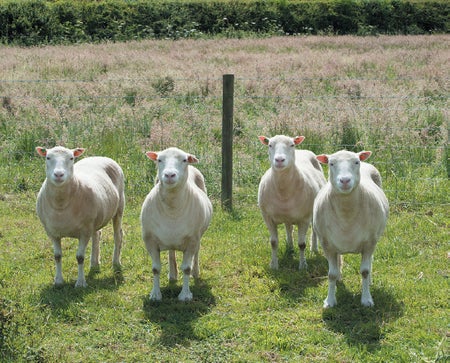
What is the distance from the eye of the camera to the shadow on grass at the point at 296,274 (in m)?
6.29

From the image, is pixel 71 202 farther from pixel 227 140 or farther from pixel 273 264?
pixel 227 140

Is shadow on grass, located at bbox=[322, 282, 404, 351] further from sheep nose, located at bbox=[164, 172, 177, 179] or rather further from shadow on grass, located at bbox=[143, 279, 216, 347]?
sheep nose, located at bbox=[164, 172, 177, 179]

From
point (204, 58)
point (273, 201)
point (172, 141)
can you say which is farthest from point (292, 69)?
Result: point (273, 201)

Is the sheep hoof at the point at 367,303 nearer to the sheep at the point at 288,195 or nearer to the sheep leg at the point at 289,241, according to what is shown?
the sheep at the point at 288,195

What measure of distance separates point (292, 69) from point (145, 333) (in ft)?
41.6

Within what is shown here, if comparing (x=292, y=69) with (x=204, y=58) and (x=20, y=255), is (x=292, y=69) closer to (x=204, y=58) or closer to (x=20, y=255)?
(x=204, y=58)

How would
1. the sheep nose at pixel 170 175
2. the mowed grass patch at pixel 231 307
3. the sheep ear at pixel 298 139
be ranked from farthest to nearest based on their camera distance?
the sheep ear at pixel 298 139
the sheep nose at pixel 170 175
the mowed grass patch at pixel 231 307

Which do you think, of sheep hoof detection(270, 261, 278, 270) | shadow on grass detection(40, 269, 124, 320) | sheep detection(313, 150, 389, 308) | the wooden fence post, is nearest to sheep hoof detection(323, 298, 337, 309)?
sheep detection(313, 150, 389, 308)

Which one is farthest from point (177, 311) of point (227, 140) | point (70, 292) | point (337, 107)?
point (337, 107)

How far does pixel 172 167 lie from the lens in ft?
18.5

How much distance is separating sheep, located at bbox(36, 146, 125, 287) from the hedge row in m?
19.9

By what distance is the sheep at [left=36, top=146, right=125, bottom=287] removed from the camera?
20.0 feet

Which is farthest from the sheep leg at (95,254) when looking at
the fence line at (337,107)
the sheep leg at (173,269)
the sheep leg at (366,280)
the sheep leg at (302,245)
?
the sheep leg at (366,280)

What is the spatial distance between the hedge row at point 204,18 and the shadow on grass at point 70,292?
20.3 metres
